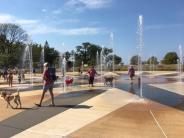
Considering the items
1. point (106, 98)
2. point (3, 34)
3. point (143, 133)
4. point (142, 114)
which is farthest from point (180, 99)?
point (3, 34)

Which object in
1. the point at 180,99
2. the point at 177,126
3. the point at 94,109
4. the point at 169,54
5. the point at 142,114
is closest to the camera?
the point at 177,126

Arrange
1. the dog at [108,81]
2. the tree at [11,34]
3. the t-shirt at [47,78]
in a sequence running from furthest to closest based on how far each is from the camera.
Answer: the tree at [11,34]
the dog at [108,81]
the t-shirt at [47,78]

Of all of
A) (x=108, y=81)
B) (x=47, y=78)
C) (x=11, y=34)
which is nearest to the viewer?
(x=47, y=78)

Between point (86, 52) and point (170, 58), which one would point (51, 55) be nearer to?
point (86, 52)

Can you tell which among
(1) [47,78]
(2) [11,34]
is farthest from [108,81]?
(2) [11,34]

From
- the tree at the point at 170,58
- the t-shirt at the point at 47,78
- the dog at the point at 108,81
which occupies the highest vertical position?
the tree at the point at 170,58

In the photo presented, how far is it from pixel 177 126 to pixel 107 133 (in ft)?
7.26

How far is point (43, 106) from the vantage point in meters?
14.9

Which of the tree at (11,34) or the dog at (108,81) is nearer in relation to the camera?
the dog at (108,81)

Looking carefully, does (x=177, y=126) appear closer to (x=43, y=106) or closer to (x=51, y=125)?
(x=51, y=125)

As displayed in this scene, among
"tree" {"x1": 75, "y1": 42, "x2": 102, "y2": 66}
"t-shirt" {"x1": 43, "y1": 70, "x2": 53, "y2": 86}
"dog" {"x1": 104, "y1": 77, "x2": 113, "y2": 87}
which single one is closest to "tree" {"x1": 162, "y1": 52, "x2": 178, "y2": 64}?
"tree" {"x1": 75, "y1": 42, "x2": 102, "y2": 66}

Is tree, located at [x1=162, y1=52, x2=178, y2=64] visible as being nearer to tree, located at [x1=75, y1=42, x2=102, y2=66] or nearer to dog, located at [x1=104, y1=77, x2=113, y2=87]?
tree, located at [x1=75, y1=42, x2=102, y2=66]

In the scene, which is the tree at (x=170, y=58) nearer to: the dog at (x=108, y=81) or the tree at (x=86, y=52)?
the tree at (x=86, y=52)

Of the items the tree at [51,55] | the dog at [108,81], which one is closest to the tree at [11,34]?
the tree at [51,55]
